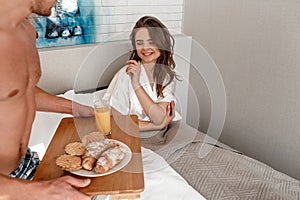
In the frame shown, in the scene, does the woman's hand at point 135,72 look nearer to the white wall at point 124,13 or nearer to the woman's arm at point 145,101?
the woman's arm at point 145,101

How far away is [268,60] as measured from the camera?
5.23 feet

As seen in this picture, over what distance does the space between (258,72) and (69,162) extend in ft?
4.16

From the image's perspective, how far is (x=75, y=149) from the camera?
83 centimetres

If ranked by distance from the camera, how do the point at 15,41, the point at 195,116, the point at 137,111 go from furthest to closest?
the point at 195,116, the point at 137,111, the point at 15,41

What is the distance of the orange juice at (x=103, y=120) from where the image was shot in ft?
3.14

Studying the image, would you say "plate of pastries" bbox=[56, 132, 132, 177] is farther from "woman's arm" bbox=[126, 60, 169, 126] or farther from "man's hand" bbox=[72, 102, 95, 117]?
"woman's arm" bbox=[126, 60, 169, 126]

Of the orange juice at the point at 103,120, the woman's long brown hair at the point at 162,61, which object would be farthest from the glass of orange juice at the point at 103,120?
the woman's long brown hair at the point at 162,61

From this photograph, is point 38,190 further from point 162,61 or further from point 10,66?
point 162,61

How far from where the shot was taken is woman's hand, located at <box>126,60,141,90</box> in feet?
4.71

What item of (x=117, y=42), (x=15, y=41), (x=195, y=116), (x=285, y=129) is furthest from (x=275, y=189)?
(x=117, y=42)

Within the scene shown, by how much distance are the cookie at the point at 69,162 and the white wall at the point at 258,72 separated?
42.8 inches

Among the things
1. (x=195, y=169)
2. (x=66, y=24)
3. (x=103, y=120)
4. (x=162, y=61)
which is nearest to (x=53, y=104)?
(x=103, y=120)

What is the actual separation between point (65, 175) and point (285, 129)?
1255 millimetres

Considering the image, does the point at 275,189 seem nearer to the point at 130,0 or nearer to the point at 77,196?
the point at 77,196
